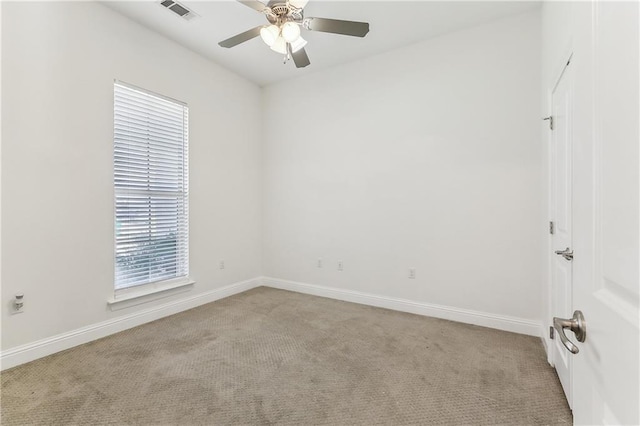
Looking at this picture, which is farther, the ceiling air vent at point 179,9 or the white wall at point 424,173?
the white wall at point 424,173

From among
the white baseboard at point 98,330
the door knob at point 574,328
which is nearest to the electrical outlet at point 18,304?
the white baseboard at point 98,330

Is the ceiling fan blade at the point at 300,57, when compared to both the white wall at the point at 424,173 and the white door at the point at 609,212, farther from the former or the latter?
the white door at the point at 609,212

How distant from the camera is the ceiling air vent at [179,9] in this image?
278 cm

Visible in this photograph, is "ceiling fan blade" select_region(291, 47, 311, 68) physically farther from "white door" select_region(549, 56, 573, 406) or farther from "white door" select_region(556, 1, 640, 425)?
"white door" select_region(556, 1, 640, 425)

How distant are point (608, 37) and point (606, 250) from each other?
372 millimetres

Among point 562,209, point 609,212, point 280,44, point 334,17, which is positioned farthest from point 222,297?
point 609,212

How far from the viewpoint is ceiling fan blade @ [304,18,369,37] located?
79.9 inches

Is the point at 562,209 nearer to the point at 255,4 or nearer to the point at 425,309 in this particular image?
the point at 425,309

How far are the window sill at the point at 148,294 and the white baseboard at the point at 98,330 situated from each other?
0.10 metres

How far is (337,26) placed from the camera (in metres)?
2.09

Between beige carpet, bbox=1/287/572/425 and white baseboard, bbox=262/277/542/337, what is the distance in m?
0.11

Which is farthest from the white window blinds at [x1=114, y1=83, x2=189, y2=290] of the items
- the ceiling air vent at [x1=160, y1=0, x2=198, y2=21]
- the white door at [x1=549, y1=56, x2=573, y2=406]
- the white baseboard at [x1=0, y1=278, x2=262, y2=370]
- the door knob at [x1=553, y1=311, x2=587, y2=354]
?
the white door at [x1=549, y1=56, x2=573, y2=406]

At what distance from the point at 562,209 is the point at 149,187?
368 centimetres

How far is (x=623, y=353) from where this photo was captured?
463 mm
